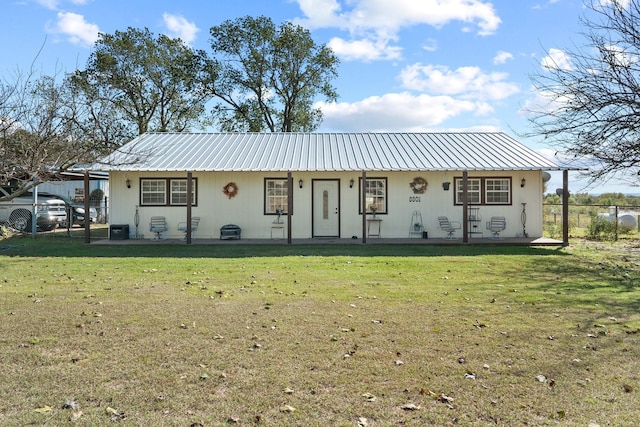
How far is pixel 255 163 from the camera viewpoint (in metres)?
15.8

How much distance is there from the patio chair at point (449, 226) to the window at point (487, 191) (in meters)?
0.73

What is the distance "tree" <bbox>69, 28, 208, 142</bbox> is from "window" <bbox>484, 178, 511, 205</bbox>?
21776 millimetres

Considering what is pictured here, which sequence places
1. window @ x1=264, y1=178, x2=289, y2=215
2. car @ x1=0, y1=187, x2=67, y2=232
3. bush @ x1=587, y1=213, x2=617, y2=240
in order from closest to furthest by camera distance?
window @ x1=264, y1=178, x2=289, y2=215
bush @ x1=587, y1=213, x2=617, y2=240
car @ x1=0, y1=187, x2=67, y2=232

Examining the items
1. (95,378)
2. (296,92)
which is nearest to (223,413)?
(95,378)

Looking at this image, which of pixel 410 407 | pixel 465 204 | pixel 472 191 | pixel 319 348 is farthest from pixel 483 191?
pixel 410 407

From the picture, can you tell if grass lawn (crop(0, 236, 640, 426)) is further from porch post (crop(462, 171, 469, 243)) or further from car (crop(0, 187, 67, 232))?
car (crop(0, 187, 67, 232))

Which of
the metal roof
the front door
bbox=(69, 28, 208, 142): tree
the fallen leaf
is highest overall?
bbox=(69, 28, 208, 142): tree

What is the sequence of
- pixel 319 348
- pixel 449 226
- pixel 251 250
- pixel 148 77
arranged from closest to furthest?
pixel 319 348 < pixel 251 250 < pixel 449 226 < pixel 148 77

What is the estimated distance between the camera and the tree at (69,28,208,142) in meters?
29.1

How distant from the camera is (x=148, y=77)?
99.4 ft

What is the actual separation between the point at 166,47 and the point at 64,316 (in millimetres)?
29306

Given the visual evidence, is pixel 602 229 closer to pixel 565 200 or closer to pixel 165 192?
pixel 565 200

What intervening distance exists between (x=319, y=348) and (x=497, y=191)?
1324 cm

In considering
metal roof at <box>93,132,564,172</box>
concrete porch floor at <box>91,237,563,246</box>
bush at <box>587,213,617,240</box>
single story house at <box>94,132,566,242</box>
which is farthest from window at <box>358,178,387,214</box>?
bush at <box>587,213,617,240</box>
